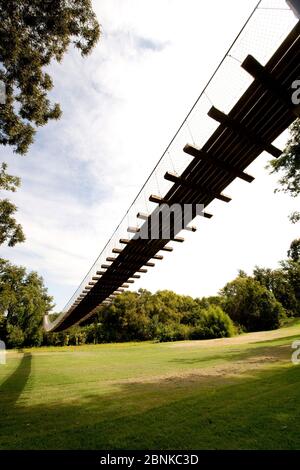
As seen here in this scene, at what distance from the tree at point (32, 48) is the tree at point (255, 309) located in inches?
1532

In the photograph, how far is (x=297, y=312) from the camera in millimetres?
53469

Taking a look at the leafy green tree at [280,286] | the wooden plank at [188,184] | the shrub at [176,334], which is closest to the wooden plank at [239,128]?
the wooden plank at [188,184]

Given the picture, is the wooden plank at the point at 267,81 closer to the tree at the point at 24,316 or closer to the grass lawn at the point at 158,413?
the grass lawn at the point at 158,413

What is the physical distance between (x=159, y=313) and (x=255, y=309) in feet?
58.6

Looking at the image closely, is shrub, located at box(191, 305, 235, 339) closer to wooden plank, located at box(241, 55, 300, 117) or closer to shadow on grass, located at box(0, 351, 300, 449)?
shadow on grass, located at box(0, 351, 300, 449)

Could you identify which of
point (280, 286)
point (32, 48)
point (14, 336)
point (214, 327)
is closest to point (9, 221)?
point (32, 48)

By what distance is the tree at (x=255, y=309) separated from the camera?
40.8m

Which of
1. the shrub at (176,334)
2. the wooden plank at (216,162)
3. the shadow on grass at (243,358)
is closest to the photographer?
the wooden plank at (216,162)

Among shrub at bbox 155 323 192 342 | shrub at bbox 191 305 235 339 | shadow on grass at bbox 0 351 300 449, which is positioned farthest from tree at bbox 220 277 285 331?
shadow on grass at bbox 0 351 300 449

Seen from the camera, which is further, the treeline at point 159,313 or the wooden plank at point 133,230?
the treeline at point 159,313
